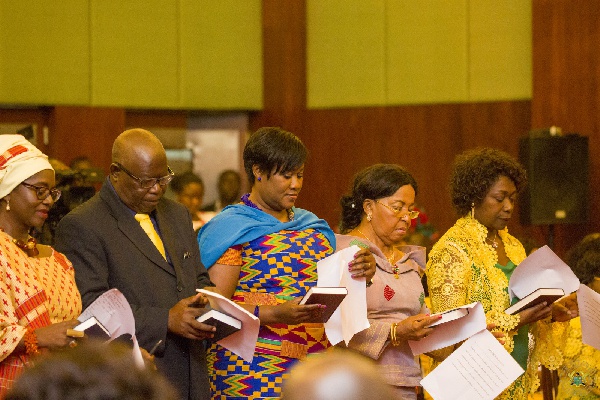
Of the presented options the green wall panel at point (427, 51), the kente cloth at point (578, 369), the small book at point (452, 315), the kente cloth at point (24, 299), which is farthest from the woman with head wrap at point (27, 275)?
the green wall panel at point (427, 51)

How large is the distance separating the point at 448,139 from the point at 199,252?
5.25 metres

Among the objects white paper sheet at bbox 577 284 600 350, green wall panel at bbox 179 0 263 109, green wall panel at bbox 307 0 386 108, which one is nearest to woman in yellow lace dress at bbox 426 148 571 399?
white paper sheet at bbox 577 284 600 350

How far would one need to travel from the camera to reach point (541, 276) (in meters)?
3.98

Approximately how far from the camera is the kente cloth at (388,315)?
3.74 metres

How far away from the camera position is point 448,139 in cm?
843

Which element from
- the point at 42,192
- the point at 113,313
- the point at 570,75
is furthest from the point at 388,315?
the point at 570,75

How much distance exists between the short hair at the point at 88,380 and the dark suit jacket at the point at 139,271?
1798 mm

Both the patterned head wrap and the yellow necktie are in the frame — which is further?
the yellow necktie

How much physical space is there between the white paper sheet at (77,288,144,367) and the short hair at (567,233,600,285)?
2489 mm

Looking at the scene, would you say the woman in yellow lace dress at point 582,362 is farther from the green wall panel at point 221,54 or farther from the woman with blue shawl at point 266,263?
the green wall panel at point 221,54

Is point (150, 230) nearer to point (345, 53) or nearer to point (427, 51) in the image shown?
point (427, 51)

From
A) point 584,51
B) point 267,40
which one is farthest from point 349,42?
point 584,51

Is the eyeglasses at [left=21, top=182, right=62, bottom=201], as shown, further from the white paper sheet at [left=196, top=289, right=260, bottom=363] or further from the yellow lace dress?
the yellow lace dress

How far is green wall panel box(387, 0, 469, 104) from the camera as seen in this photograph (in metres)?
8.34
